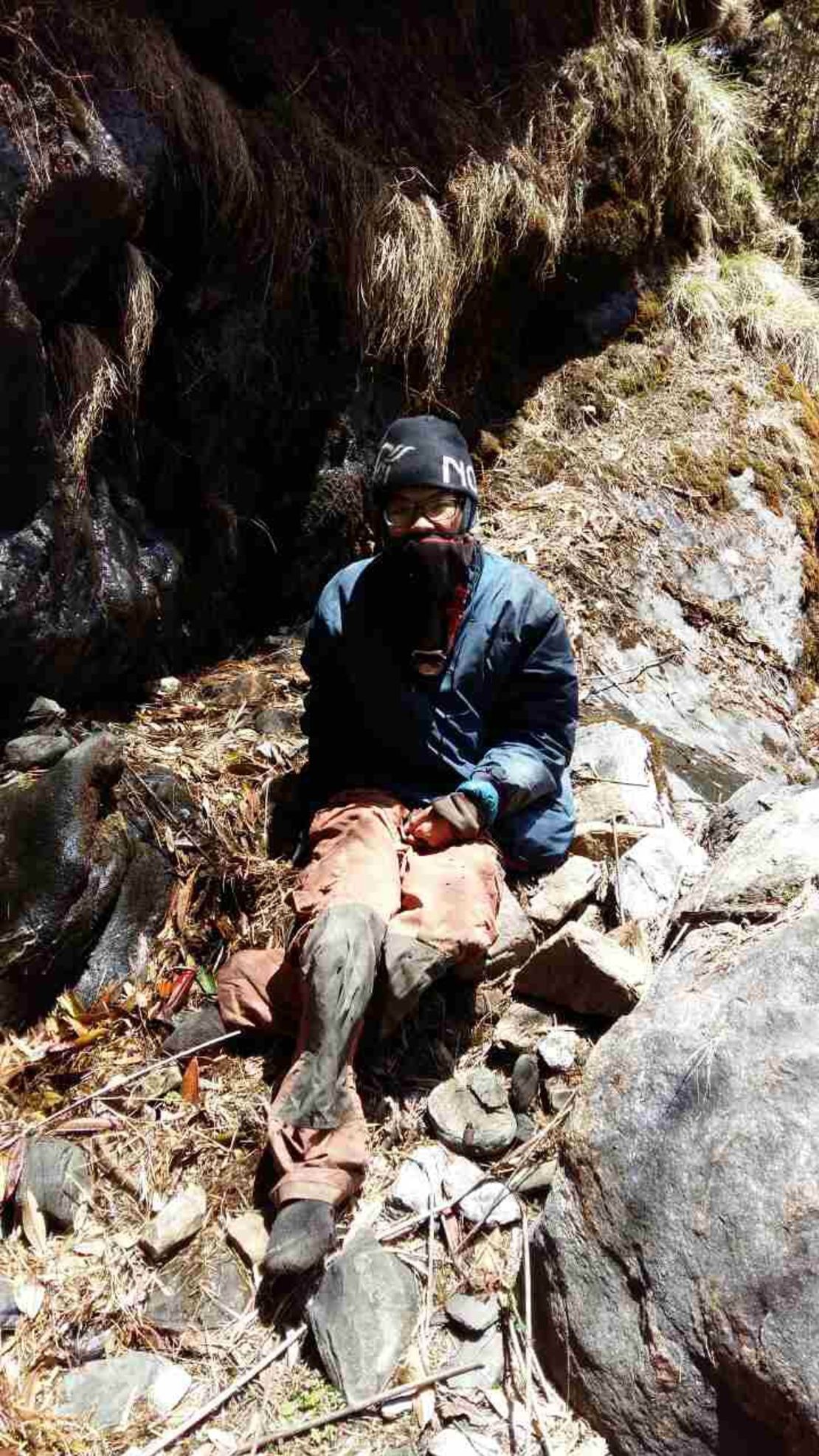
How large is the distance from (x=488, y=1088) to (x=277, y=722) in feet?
6.61

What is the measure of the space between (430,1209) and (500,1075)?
555 mm

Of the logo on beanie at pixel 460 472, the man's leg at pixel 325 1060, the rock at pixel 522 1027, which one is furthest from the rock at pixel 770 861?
the logo on beanie at pixel 460 472

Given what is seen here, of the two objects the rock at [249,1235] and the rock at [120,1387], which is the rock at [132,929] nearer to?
the rock at [249,1235]

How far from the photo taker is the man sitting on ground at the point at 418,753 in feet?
11.1

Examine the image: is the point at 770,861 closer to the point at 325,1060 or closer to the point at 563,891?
the point at 563,891

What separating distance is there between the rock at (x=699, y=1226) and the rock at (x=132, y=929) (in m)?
1.70

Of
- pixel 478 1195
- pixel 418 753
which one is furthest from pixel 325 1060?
pixel 418 753

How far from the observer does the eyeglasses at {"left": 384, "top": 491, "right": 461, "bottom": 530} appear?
12.7 feet

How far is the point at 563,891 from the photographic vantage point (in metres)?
4.11

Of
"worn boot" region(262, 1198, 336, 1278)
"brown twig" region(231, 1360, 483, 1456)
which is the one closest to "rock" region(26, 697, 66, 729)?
"worn boot" region(262, 1198, 336, 1278)

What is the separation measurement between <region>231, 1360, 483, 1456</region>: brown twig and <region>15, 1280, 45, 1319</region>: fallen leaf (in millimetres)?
502

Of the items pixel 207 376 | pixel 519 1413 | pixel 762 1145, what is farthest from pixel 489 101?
pixel 519 1413

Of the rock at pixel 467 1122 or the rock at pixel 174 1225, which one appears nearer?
the rock at pixel 174 1225

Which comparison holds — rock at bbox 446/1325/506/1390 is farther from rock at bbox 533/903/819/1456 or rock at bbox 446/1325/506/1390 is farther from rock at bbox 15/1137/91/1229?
rock at bbox 15/1137/91/1229
